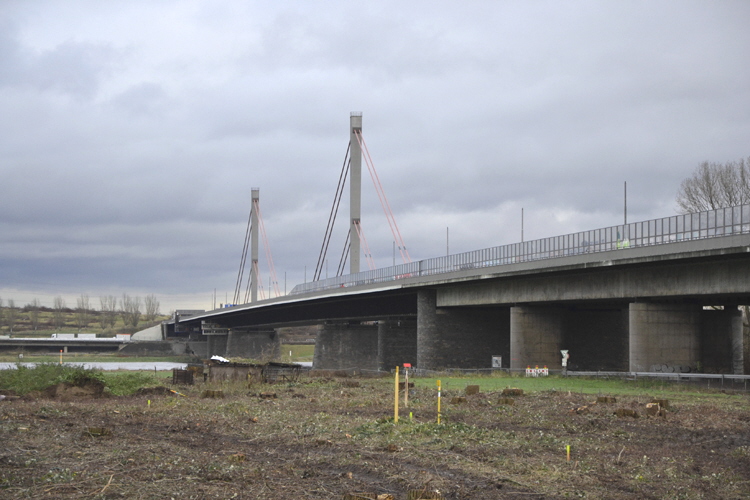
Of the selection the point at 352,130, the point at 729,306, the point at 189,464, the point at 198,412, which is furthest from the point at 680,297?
the point at 352,130

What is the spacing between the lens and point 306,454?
636 inches

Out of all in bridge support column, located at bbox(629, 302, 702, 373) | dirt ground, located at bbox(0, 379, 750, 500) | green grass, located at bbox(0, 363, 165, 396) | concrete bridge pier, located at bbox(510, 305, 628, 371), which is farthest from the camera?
concrete bridge pier, located at bbox(510, 305, 628, 371)

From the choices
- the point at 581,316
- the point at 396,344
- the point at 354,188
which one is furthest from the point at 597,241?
the point at 354,188

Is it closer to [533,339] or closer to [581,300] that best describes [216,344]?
[533,339]

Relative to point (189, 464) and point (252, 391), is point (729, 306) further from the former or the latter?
point (189, 464)

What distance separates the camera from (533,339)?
1976 inches

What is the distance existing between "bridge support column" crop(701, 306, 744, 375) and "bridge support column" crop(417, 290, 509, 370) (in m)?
16.9

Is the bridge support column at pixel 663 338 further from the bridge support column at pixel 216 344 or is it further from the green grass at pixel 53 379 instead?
the bridge support column at pixel 216 344

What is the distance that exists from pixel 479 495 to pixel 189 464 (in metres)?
5.32

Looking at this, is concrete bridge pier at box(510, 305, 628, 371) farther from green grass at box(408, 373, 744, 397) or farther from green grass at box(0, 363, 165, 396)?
green grass at box(0, 363, 165, 396)

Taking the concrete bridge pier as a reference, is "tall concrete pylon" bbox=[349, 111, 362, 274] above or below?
above

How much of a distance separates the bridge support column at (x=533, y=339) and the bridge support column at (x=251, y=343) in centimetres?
7571

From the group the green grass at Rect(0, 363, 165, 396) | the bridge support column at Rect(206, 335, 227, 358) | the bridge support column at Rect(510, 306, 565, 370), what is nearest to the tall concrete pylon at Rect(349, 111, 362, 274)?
the bridge support column at Rect(510, 306, 565, 370)

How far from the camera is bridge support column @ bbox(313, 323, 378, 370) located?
3585 inches
